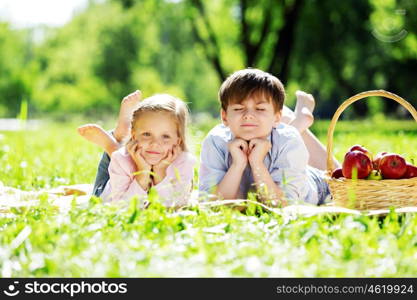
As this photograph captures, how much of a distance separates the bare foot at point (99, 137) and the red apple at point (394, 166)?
6.41 feet

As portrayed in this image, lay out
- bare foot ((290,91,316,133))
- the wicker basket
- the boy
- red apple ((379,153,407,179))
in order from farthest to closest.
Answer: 1. bare foot ((290,91,316,133))
2. the boy
3. red apple ((379,153,407,179))
4. the wicker basket

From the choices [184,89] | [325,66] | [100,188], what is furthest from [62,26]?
[100,188]

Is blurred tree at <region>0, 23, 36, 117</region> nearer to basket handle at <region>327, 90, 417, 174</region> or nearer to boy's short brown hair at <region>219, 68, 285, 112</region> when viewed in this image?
boy's short brown hair at <region>219, 68, 285, 112</region>

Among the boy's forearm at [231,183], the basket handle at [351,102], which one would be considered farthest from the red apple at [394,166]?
the boy's forearm at [231,183]

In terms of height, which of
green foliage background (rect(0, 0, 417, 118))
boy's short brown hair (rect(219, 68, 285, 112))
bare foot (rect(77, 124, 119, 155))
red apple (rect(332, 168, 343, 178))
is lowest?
red apple (rect(332, 168, 343, 178))

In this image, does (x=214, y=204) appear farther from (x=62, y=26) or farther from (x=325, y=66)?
(x=62, y=26)

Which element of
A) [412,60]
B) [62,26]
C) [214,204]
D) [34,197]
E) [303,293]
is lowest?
[303,293]

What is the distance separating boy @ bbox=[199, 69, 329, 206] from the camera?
4.21m

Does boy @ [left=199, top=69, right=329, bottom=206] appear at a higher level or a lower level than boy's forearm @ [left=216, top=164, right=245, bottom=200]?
higher

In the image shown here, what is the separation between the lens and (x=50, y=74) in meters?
47.4

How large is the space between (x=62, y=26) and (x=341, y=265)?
173 ft

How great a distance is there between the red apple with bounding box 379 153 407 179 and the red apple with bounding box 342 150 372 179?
105mm

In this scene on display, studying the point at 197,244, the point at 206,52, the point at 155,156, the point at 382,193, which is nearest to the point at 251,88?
the point at 155,156

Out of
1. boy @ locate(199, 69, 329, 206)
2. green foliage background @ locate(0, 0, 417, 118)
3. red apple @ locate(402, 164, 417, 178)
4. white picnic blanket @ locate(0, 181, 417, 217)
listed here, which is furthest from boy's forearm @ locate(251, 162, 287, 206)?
green foliage background @ locate(0, 0, 417, 118)
